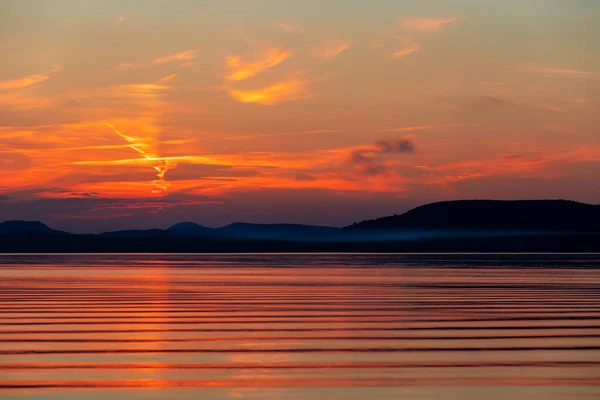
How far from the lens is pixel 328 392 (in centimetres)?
1376

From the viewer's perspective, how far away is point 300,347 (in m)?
18.2

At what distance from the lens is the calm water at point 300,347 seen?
14.1 m

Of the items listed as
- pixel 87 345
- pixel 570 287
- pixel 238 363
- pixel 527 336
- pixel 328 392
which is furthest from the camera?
pixel 570 287

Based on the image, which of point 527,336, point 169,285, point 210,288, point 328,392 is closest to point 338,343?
point 527,336

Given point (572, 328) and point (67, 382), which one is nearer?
point (67, 382)

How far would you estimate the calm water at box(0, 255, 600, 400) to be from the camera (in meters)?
14.1

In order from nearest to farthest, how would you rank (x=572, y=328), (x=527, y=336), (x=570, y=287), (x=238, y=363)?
1. (x=238, y=363)
2. (x=527, y=336)
3. (x=572, y=328)
4. (x=570, y=287)

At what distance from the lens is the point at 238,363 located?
1636 centimetres

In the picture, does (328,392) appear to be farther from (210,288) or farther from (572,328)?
(210,288)

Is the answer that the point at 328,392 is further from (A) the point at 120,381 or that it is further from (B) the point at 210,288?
(B) the point at 210,288

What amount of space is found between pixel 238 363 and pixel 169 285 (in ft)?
83.4

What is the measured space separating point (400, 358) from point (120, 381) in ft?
→ 14.9

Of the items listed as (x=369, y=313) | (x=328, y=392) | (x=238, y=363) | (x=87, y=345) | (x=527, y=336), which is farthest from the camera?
(x=369, y=313)

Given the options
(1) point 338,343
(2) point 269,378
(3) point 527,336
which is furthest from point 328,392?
(3) point 527,336
